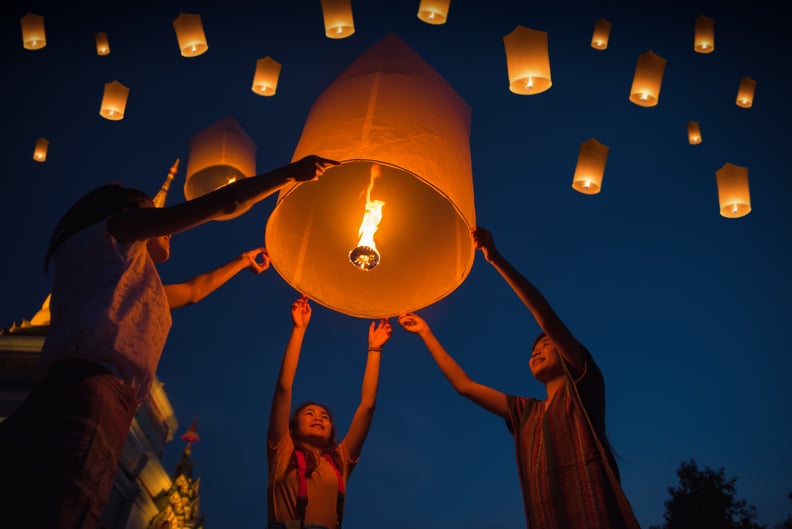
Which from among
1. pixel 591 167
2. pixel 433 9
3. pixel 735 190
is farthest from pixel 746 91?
pixel 433 9

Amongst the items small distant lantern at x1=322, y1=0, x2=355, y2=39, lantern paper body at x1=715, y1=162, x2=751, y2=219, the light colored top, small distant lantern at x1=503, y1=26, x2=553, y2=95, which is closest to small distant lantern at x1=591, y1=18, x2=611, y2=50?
lantern paper body at x1=715, y1=162, x2=751, y2=219

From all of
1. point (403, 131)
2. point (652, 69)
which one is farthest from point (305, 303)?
point (652, 69)

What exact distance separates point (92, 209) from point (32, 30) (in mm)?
4854

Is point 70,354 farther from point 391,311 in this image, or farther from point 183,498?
point 183,498

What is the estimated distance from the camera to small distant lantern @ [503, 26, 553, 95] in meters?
4.09

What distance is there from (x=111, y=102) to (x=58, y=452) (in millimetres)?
4985

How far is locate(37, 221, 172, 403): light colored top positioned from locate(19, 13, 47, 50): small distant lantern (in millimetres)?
4877

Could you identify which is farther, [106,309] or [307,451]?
[307,451]

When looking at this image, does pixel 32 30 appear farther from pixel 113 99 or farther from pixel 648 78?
pixel 648 78

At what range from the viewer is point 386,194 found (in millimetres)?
3604

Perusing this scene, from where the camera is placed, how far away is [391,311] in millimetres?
3482

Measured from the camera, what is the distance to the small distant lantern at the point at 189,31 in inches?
209

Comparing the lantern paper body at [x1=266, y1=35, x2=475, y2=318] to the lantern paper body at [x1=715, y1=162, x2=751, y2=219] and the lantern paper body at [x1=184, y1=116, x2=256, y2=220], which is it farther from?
the lantern paper body at [x1=715, y1=162, x2=751, y2=219]

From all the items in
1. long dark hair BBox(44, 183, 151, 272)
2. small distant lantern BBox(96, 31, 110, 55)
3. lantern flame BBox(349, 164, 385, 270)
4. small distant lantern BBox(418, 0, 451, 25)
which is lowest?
long dark hair BBox(44, 183, 151, 272)
